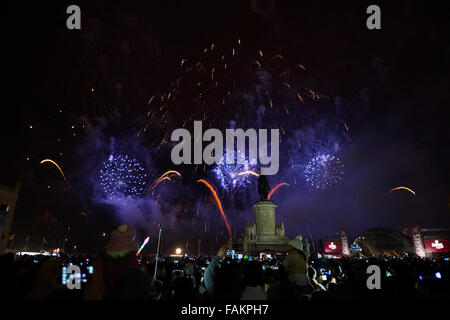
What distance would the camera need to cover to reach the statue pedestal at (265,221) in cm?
4562

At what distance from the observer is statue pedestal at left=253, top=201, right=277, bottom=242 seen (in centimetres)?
4562

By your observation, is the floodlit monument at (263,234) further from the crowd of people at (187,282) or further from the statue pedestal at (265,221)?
the crowd of people at (187,282)

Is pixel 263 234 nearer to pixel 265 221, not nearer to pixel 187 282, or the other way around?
pixel 265 221

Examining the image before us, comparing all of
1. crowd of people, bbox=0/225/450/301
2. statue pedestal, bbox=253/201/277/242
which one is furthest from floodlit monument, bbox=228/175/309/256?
crowd of people, bbox=0/225/450/301

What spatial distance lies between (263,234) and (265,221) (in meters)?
2.54

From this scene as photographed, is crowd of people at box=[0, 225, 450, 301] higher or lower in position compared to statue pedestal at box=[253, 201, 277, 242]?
lower

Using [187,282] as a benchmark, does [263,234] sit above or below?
above

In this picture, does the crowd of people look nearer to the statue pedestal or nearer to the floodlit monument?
the floodlit monument

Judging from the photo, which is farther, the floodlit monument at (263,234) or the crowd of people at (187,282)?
the floodlit monument at (263,234)

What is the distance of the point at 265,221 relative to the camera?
4725 cm

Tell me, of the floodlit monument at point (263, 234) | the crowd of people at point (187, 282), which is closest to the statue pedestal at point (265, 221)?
the floodlit monument at point (263, 234)

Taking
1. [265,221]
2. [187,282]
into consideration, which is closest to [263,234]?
[265,221]
